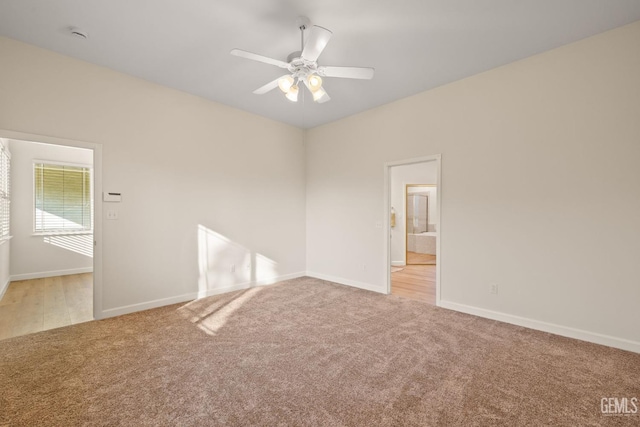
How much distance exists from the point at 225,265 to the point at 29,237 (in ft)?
13.4

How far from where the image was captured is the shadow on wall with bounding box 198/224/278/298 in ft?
14.0

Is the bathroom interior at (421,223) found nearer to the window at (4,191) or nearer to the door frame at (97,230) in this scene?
the door frame at (97,230)

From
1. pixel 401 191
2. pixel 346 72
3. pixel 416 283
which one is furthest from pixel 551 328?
pixel 401 191

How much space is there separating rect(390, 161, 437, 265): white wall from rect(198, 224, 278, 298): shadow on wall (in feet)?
Answer: 11.2

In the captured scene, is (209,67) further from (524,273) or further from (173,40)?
(524,273)

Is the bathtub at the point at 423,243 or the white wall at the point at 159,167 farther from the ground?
the white wall at the point at 159,167

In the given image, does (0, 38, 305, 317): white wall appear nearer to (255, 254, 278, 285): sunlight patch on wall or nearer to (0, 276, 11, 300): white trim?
(255, 254, 278, 285): sunlight patch on wall

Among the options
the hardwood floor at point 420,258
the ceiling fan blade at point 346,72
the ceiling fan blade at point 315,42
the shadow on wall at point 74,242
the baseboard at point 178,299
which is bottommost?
the hardwood floor at point 420,258

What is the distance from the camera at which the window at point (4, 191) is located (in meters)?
4.41

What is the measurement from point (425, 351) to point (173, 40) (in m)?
3.82

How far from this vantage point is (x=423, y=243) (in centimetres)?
868

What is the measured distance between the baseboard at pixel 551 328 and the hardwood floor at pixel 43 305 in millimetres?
4599

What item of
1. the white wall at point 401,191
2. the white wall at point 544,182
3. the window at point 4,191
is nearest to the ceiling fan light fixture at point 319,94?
the white wall at point 544,182

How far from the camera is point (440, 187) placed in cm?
388
